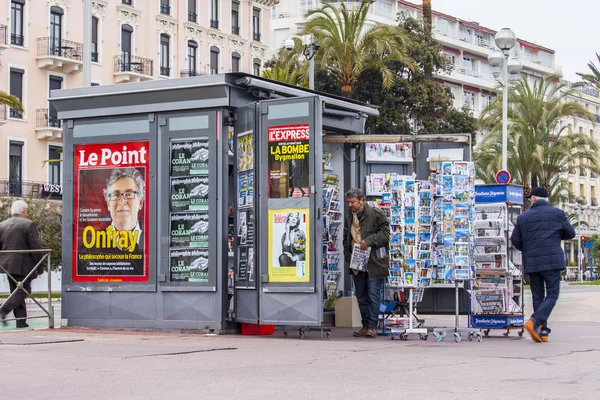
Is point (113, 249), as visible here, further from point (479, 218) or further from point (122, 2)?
point (122, 2)

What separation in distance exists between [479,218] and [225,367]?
235 inches

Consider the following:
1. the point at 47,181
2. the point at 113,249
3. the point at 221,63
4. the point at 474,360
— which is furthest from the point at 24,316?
the point at 221,63

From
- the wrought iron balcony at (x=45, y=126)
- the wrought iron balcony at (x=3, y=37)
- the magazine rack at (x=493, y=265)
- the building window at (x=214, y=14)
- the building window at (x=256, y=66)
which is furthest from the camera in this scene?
the building window at (x=256, y=66)

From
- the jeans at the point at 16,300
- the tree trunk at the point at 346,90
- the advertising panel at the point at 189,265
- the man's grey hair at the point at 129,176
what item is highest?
the tree trunk at the point at 346,90

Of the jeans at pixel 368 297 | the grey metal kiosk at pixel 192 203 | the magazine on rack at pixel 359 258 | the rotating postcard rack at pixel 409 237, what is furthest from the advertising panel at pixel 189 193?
the rotating postcard rack at pixel 409 237

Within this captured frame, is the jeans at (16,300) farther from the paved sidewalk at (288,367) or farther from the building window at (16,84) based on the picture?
the building window at (16,84)

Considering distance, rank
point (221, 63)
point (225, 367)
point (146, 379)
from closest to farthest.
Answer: point (146, 379), point (225, 367), point (221, 63)

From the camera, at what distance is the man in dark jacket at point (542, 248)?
1363 cm

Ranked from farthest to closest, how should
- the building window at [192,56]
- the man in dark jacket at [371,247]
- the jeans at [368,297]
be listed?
the building window at [192,56], the jeans at [368,297], the man in dark jacket at [371,247]

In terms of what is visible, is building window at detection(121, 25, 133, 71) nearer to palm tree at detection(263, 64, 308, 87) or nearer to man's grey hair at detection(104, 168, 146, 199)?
palm tree at detection(263, 64, 308, 87)

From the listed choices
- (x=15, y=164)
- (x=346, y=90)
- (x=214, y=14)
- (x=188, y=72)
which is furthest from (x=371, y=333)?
(x=214, y=14)

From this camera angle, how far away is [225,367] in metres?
9.85

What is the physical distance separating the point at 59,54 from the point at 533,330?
47355 mm

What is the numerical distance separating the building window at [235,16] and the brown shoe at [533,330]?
57.4 m
